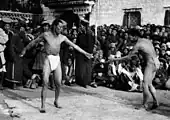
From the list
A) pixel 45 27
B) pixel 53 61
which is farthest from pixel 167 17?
pixel 53 61

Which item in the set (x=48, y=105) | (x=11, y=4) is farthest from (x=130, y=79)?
(x=11, y=4)

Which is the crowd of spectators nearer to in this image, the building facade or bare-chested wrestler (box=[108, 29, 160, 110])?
bare-chested wrestler (box=[108, 29, 160, 110])

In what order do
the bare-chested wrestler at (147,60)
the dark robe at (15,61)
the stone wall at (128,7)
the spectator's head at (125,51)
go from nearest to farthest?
1. the bare-chested wrestler at (147,60)
2. the dark robe at (15,61)
3. the spectator's head at (125,51)
4. the stone wall at (128,7)

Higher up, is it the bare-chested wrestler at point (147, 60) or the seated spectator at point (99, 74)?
the bare-chested wrestler at point (147, 60)

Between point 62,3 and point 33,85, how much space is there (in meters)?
11.5

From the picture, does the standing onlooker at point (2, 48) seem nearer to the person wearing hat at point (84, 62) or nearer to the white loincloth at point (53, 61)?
the person wearing hat at point (84, 62)

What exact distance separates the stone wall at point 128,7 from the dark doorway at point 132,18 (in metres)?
0.28

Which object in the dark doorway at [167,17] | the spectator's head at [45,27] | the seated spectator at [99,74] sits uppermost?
the dark doorway at [167,17]

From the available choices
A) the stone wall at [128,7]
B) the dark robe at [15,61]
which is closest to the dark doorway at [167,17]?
the stone wall at [128,7]

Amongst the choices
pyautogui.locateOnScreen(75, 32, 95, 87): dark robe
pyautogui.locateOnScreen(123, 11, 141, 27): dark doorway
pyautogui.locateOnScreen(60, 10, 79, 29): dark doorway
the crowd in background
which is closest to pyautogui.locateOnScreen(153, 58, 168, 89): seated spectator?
the crowd in background

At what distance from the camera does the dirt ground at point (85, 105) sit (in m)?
6.87

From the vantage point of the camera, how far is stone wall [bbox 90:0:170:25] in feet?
60.1

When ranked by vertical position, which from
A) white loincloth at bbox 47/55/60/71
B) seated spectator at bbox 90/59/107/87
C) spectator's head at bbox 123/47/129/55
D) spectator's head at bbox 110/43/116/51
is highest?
spectator's head at bbox 110/43/116/51

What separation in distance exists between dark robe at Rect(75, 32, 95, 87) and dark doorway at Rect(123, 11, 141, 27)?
851cm
